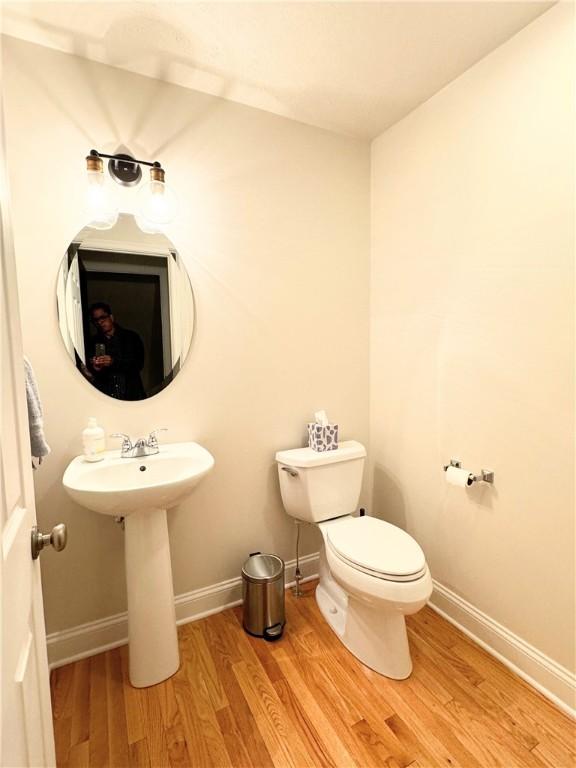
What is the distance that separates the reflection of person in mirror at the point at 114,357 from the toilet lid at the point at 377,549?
A: 1.06m

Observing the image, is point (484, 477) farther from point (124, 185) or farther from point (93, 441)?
point (124, 185)

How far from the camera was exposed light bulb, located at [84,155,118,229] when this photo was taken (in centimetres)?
147

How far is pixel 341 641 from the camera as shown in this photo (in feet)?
5.58

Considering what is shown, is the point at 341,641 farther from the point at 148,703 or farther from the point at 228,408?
the point at 228,408


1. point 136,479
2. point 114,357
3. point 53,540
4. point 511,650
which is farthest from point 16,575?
point 511,650

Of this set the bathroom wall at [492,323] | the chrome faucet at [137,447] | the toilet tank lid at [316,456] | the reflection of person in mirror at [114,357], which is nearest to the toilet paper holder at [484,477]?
the bathroom wall at [492,323]

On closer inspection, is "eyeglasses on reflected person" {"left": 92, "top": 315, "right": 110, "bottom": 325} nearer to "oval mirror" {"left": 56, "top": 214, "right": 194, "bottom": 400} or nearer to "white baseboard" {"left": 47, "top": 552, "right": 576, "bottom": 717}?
"oval mirror" {"left": 56, "top": 214, "right": 194, "bottom": 400}

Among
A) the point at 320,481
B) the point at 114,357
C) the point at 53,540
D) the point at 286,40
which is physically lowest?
the point at 320,481

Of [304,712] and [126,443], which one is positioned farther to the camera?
[126,443]

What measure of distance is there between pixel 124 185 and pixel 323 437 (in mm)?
1408

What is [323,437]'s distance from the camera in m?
1.94

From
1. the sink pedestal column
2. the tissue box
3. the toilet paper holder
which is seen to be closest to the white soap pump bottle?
the sink pedestal column

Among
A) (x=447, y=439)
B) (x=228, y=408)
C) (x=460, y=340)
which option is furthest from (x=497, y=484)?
(x=228, y=408)

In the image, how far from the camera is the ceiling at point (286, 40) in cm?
132
